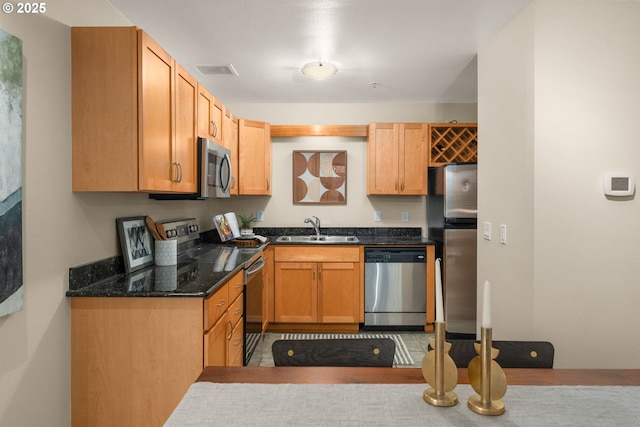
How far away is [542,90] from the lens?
81.0 inches

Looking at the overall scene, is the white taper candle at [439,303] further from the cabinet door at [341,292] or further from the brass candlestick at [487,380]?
the cabinet door at [341,292]

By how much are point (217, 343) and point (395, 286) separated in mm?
2195

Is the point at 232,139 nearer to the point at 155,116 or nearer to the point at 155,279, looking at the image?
the point at 155,116

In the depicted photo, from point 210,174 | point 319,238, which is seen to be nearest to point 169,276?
point 210,174

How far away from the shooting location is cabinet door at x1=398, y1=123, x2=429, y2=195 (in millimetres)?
4125

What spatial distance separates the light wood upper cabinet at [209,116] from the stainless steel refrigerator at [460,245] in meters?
2.07

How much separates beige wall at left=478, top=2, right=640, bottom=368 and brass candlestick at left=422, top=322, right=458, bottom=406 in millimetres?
1395

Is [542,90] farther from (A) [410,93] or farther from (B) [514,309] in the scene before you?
(A) [410,93]

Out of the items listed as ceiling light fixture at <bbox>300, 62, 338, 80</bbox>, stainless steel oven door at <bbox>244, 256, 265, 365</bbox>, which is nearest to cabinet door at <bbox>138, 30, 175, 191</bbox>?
stainless steel oven door at <bbox>244, 256, 265, 365</bbox>

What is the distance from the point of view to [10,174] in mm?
1476

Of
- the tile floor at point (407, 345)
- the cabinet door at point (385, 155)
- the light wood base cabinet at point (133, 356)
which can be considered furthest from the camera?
the cabinet door at point (385, 155)

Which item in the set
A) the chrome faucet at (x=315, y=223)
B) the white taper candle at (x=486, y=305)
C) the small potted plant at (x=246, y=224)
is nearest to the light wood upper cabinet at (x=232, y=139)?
the small potted plant at (x=246, y=224)

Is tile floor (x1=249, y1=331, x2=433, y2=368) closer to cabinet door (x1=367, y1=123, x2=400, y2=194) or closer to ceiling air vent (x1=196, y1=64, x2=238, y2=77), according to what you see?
cabinet door (x1=367, y1=123, x2=400, y2=194)

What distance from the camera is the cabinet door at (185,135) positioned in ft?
7.58
